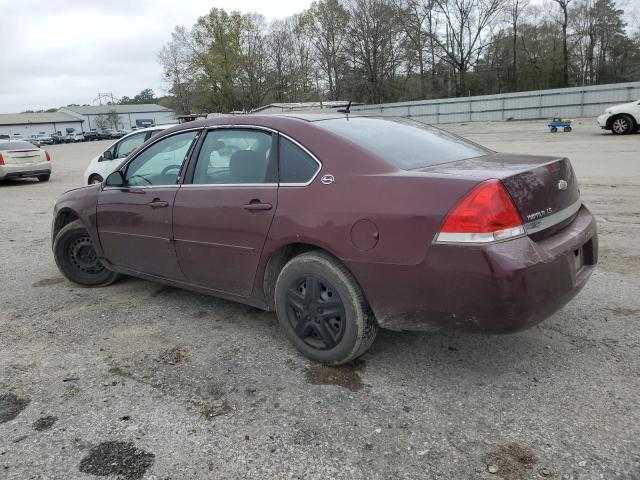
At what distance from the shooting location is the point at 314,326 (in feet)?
10.6

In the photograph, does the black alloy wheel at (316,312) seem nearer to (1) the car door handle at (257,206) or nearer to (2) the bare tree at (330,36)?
(1) the car door handle at (257,206)

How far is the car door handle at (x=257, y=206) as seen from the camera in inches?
130

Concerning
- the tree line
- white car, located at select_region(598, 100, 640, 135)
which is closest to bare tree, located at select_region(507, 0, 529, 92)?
the tree line

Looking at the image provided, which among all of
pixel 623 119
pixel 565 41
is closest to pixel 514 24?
pixel 565 41

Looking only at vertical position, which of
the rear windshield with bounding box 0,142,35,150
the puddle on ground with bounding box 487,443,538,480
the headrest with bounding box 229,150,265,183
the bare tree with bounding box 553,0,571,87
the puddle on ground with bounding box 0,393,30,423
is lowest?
the puddle on ground with bounding box 487,443,538,480

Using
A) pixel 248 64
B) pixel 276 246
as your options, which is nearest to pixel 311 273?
pixel 276 246

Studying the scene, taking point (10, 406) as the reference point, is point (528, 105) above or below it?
above

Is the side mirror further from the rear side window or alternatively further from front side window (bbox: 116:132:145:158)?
front side window (bbox: 116:132:145:158)

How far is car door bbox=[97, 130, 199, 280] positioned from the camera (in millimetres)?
4000

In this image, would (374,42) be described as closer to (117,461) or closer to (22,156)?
(22,156)

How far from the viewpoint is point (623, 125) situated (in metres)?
19.0

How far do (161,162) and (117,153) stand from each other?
302 inches

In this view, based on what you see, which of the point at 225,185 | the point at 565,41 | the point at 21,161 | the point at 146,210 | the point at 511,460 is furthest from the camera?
the point at 565,41

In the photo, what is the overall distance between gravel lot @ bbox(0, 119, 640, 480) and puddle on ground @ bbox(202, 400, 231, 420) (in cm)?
1
